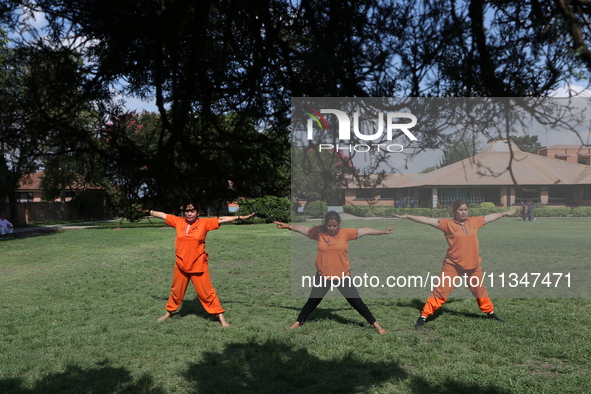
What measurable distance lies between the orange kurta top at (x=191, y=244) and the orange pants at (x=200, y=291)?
10 centimetres

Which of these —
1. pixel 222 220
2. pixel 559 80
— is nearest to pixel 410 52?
pixel 559 80

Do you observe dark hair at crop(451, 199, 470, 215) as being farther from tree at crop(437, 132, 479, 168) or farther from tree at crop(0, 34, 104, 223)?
tree at crop(0, 34, 104, 223)

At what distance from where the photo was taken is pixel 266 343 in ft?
19.4

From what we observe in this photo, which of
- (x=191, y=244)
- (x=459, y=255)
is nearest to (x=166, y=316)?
(x=191, y=244)

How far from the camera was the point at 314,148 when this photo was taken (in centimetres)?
321

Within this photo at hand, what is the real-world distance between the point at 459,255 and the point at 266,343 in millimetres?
2764

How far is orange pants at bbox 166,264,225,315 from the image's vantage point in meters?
6.98

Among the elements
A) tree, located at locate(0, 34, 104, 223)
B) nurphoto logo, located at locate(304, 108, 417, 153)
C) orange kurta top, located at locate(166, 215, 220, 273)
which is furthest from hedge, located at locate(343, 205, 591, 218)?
orange kurta top, located at locate(166, 215, 220, 273)

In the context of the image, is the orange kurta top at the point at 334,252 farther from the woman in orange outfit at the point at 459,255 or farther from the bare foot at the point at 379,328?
the woman in orange outfit at the point at 459,255

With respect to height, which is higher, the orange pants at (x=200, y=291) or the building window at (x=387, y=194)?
the building window at (x=387, y=194)

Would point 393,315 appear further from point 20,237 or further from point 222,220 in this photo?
point 20,237

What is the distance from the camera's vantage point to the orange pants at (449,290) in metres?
6.74

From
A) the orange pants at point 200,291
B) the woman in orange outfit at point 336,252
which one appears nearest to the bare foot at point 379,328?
the woman in orange outfit at point 336,252

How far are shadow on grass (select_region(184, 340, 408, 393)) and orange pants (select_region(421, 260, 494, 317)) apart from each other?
1755mm
